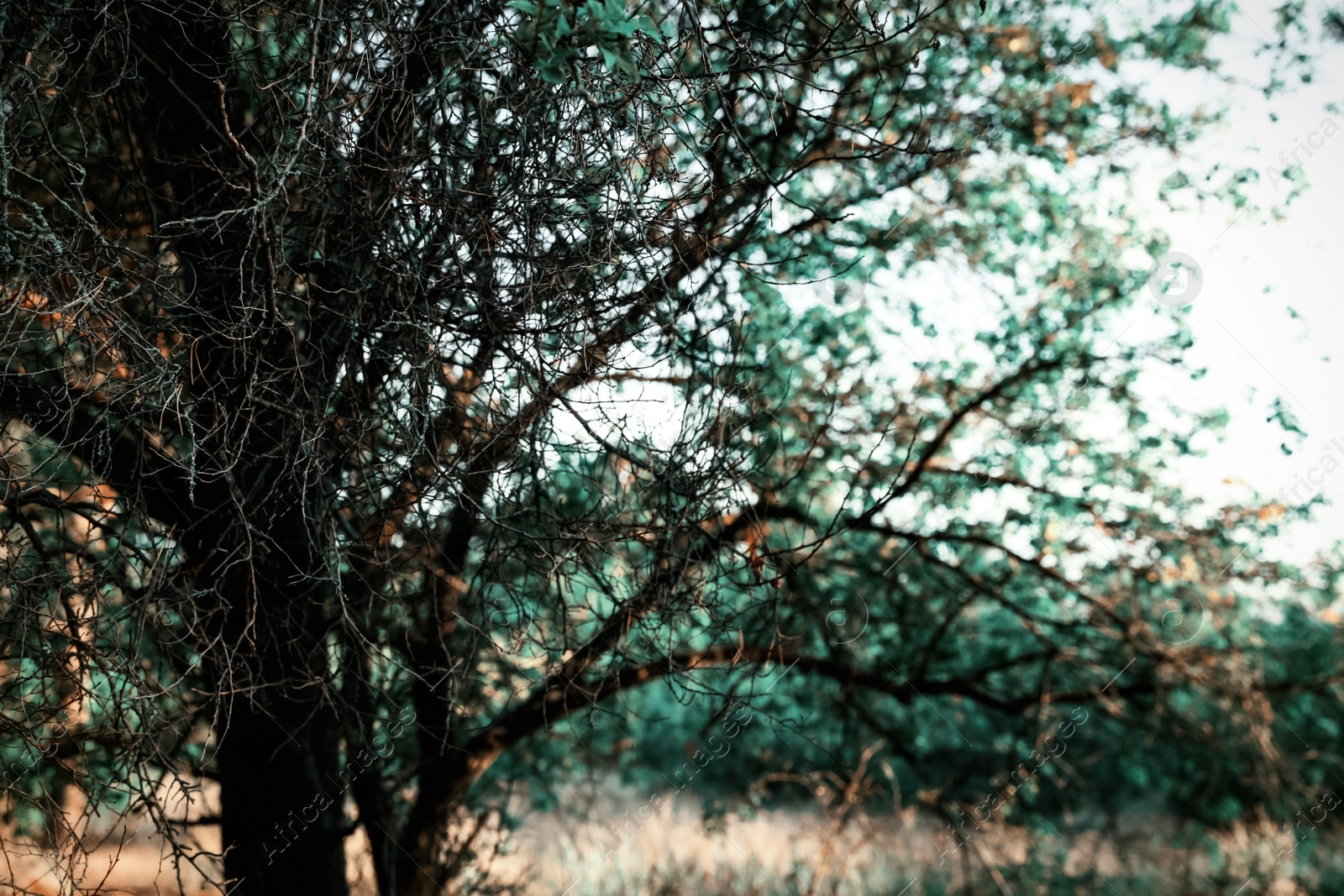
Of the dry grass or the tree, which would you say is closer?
the tree

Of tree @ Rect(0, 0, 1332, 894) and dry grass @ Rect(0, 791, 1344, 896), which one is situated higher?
tree @ Rect(0, 0, 1332, 894)

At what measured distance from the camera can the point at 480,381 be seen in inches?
125

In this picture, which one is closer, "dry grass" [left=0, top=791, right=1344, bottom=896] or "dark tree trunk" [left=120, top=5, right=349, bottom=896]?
"dark tree trunk" [left=120, top=5, right=349, bottom=896]

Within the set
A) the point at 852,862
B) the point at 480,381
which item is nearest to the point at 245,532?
the point at 480,381

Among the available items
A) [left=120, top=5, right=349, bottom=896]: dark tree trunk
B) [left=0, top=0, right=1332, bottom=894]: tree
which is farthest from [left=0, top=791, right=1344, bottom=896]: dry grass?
[left=120, top=5, right=349, bottom=896]: dark tree trunk

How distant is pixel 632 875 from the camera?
280 inches

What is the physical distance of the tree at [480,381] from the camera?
266 centimetres

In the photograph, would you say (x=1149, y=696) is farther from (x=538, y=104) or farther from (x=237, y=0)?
(x=237, y=0)

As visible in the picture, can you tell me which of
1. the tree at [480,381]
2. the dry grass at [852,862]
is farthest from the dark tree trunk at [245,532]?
the dry grass at [852,862]

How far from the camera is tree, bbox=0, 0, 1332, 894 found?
2.66 meters

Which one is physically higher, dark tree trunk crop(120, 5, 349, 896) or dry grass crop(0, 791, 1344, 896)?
dark tree trunk crop(120, 5, 349, 896)

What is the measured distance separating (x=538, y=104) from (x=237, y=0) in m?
0.99

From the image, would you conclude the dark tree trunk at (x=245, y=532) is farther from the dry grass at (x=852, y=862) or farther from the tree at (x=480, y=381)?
the dry grass at (x=852, y=862)

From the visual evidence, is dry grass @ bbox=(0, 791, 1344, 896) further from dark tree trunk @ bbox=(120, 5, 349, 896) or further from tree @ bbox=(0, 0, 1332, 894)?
dark tree trunk @ bbox=(120, 5, 349, 896)
